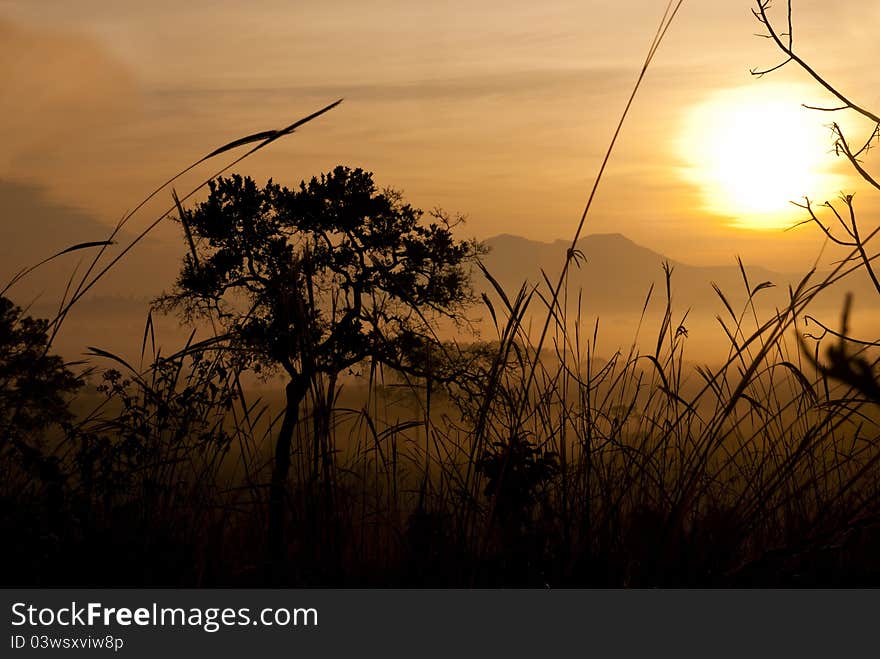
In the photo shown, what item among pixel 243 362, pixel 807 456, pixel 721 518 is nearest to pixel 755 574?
pixel 721 518

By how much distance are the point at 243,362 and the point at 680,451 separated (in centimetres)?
119

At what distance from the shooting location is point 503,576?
2.11m

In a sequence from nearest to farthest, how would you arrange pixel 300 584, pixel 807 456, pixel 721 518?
pixel 300 584
pixel 721 518
pixel 807 456

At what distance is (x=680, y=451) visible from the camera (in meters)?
2.49

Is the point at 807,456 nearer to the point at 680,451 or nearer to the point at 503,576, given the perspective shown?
the point at 680,451

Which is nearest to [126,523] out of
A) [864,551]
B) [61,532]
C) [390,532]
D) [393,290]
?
[61,532]

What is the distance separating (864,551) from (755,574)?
461 millimetres

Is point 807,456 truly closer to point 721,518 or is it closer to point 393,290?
point 721,518

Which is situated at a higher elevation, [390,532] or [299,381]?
[299,381]
